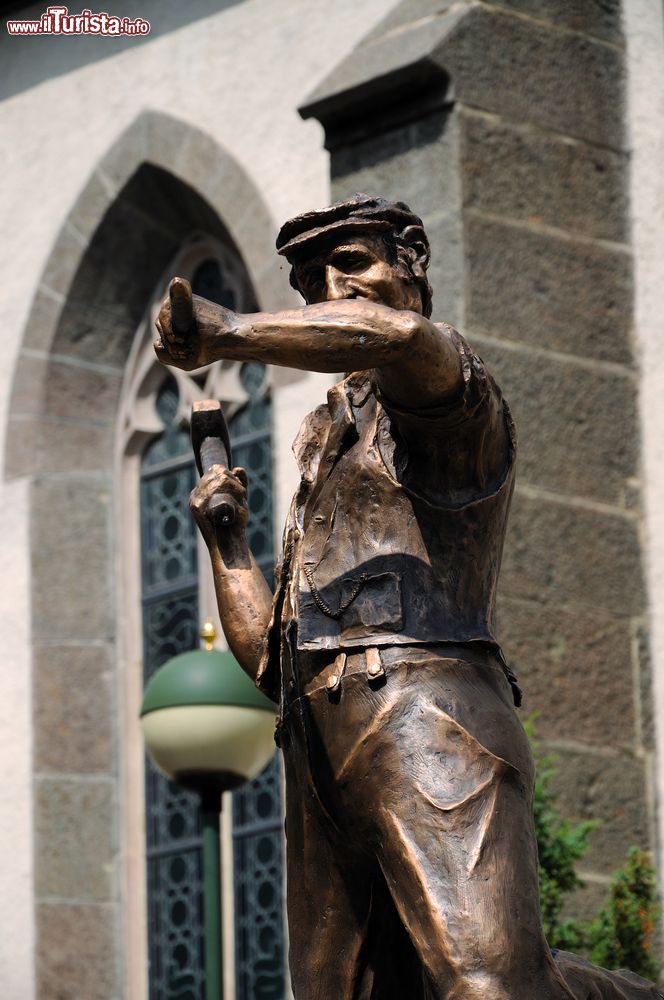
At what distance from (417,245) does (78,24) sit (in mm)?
7085

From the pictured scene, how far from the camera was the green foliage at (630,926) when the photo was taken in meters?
7.57

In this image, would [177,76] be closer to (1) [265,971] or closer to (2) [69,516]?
(2) [69,516]

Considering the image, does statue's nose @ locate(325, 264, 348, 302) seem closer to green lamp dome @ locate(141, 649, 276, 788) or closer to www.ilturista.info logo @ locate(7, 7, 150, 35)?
green lamp dome @ locate(141, 649, 276, 788)

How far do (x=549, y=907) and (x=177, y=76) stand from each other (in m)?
5.00

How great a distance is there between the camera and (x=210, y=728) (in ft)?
26.5

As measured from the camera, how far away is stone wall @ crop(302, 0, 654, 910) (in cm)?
856

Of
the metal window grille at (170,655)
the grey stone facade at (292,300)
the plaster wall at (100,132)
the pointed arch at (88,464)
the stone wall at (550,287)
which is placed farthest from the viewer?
the pointed arch at (88,464)

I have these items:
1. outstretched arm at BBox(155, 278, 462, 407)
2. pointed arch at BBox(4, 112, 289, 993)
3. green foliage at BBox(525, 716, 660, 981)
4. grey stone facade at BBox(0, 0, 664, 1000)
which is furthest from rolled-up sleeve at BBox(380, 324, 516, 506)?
pointed arch at BBox(4, 112, 289, 993)

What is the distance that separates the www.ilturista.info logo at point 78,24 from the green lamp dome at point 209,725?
4.26 m

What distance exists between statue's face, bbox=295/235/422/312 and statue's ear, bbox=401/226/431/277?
0.16 feet

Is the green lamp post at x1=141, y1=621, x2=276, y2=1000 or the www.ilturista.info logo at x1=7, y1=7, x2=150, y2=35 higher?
the www.ilturista.info logo at x1=7, y1=7, x2=150, y2=35

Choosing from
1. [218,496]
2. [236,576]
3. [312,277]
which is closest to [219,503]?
[218,496]

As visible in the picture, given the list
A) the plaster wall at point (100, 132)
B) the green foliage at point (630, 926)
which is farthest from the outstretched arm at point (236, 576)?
the plaster wall at point (100, 132)

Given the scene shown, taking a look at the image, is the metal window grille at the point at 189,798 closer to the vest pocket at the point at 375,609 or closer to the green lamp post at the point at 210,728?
the green lamp post at the point at 210,728
